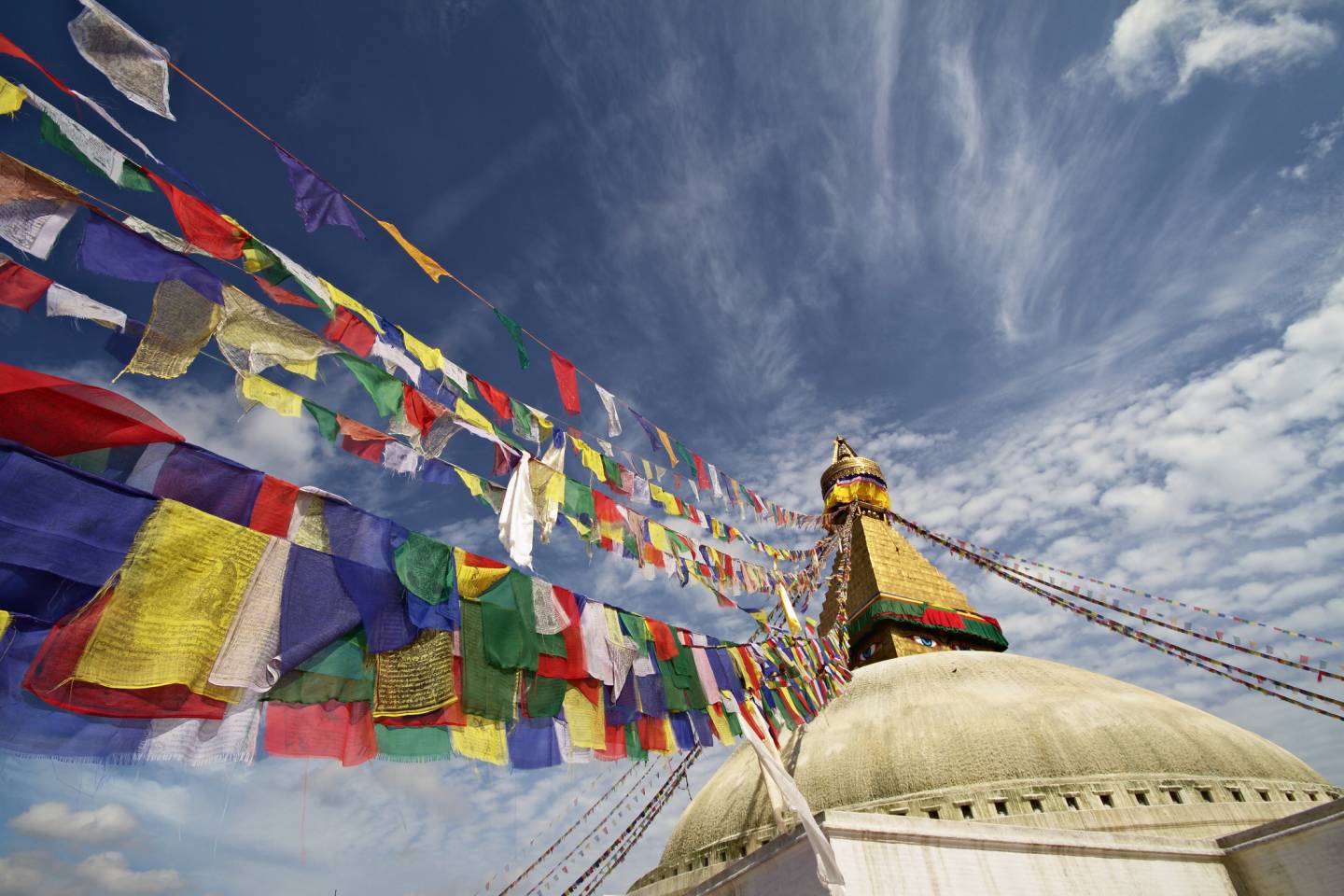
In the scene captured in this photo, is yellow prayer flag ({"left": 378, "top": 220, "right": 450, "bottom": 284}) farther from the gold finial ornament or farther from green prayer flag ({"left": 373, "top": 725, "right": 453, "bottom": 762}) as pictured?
the gold finial ornament

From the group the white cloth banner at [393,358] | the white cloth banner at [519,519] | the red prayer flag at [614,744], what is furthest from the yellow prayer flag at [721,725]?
the white cloth banner at [393,358]

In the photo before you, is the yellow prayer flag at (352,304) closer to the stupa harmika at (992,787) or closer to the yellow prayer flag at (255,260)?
the yellow prayer flag at (255,260)

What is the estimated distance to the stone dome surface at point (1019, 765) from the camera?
884cm

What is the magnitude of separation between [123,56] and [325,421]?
264cm

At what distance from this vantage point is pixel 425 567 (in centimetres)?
496

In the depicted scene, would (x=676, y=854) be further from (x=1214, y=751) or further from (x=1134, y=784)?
(x=1214, y=751)

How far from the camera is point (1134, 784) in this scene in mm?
9008

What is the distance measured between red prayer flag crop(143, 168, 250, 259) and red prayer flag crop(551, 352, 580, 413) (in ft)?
10.4

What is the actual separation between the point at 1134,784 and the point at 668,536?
706cm

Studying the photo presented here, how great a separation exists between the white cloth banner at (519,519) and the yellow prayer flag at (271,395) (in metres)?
1.75

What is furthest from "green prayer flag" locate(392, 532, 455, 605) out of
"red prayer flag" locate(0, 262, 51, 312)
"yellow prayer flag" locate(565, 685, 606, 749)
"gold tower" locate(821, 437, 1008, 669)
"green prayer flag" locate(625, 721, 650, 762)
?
"gold tower" locate(821, 437, 1008, 669)

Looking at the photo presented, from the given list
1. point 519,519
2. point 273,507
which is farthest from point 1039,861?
point 273,507

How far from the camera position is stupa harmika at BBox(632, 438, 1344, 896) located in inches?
273

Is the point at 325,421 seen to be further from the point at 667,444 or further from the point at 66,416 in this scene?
the point at 667,444
